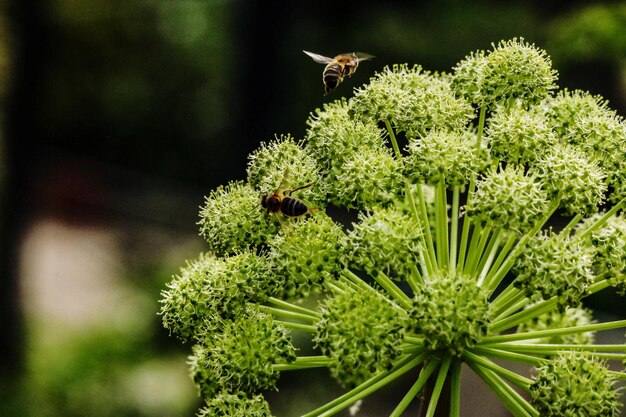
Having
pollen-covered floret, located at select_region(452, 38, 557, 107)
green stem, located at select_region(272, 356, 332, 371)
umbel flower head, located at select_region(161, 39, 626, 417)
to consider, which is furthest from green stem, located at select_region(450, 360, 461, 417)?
pollen-covered floret, located at select_region(452, 38, 557, 107)

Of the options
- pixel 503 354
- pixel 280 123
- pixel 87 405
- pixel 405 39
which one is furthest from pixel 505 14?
pixel 503 354

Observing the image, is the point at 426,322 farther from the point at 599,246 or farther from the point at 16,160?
the point at 16,160

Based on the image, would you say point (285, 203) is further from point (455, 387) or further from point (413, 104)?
point (455, 387)

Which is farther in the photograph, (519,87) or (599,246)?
(519,87)

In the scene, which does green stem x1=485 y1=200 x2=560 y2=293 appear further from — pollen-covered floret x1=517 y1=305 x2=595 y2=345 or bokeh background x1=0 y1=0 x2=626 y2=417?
bokeh background x1=0 y1=0 x2=626 y2=417

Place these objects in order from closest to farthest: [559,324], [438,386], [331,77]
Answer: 1. [438,386]
2. [559,324]
3. [331,77]

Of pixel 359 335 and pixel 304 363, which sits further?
pixel 304 363

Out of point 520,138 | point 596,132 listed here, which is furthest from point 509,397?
point 596,132
